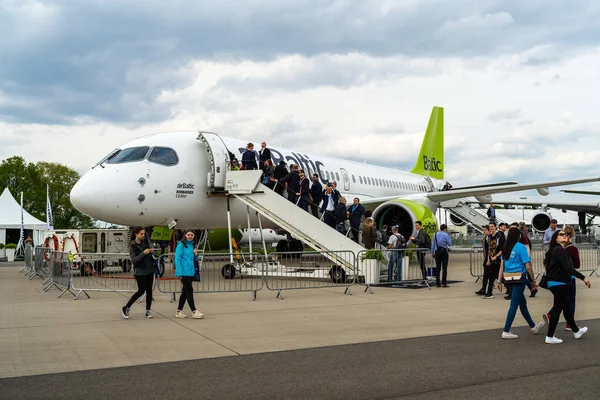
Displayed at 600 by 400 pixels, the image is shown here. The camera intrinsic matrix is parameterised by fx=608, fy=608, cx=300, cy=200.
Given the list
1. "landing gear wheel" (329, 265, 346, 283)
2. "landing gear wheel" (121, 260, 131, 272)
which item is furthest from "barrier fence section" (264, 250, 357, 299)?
"landing gear wheel" (121, 260, 131, 272)

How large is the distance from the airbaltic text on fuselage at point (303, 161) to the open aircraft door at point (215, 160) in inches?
103

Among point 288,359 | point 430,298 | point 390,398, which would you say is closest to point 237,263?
point 430,298

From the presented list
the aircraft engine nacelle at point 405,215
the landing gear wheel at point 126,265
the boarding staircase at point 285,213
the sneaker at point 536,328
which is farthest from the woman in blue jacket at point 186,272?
the aircraft engine nacelle at point 405,215

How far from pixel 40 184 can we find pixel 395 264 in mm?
68196

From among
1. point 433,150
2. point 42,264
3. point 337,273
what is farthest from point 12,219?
point 337,273

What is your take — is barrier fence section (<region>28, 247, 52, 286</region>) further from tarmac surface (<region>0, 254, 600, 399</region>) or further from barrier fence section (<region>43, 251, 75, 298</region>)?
tarmac surface (<region>0, 254, 600, 399</region>)

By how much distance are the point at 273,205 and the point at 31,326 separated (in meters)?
7.35

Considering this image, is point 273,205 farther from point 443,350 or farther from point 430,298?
point 443,350

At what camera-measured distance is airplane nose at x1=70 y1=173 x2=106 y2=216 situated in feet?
44.6

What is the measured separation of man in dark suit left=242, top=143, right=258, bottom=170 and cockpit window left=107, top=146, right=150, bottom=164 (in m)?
2.51

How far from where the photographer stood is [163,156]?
14.7 meters

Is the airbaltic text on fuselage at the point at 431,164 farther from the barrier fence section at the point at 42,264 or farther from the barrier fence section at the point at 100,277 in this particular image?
the barrier fence section at the point at 42,264

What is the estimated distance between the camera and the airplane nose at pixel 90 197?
13.6 m

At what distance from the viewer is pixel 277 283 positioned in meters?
13.9
